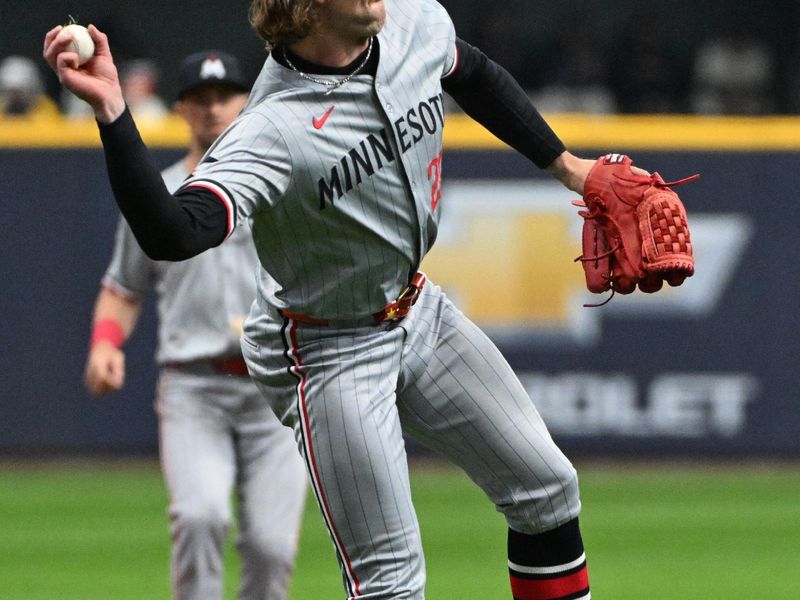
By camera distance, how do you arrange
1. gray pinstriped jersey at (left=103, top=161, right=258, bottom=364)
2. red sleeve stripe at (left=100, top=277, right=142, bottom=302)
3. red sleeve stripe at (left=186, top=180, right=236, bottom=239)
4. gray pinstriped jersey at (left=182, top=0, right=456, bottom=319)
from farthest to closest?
red sleeve stripe at (left=100, top=277, right=142, bottom=302) < gray pinstriped jersey at (left=103, top=161, right=258, bottom=364) < gray pinstriped jersey at (left=182, top=0, right=456, bottom=319) < red sleeve stripe at (left=186, top=180, right=236, bottom=239)

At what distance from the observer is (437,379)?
3.96 m

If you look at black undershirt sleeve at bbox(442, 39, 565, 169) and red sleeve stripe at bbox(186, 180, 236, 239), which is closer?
red sleeve stripe at bbox(186, 180, 236, 239)

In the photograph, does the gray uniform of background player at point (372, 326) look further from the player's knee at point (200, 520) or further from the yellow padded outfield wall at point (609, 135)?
the yellow padded outfield wall at point (609, 135)

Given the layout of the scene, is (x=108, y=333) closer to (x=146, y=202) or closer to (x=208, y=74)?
(x=208, y=74)

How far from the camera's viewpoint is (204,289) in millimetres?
5320

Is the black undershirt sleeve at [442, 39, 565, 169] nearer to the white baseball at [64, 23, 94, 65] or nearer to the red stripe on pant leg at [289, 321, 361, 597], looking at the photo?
the red stripe on pant leg at [289, 321, 361, 597]

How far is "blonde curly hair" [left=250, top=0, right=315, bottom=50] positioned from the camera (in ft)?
11.7

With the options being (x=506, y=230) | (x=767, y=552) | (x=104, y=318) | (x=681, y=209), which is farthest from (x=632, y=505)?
(x=681, y=209)

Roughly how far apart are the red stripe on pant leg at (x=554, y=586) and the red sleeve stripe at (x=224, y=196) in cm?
138

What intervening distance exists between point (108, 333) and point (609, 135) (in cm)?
549

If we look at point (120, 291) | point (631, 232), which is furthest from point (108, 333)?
point (631, 232)

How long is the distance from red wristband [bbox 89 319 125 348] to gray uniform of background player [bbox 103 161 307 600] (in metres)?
0.13

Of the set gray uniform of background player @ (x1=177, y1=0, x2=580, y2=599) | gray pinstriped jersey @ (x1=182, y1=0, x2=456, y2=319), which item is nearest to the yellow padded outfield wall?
gray uniform of background player @ (x1=177, y1=0, x2=580, y2=599)

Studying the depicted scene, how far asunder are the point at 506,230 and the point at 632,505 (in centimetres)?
215
